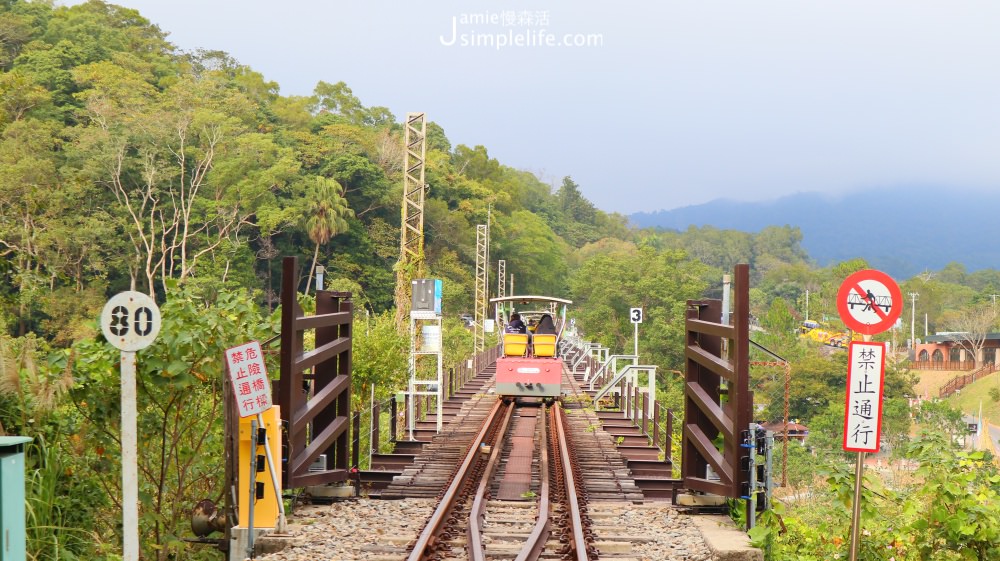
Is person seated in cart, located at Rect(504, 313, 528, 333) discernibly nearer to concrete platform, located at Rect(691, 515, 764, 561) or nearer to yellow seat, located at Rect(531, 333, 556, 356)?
yellow seat, located at Rect(531, 333, 556, 356)

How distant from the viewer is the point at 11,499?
14.4ft

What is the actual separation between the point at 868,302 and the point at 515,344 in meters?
12.8

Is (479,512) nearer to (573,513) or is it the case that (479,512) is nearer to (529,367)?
(573,513)

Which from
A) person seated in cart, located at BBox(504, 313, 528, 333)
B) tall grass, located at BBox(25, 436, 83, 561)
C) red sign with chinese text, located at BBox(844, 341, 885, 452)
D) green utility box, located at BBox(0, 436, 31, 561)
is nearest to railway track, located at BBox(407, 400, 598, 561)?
red sign with chinese text, located at BBox(844, 341, 885, 452)

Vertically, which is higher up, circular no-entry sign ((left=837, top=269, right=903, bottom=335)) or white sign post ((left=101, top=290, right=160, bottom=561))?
circular no-entry sign ((left=837, top=269, right=903, bottom=335))

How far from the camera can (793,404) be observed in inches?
2473

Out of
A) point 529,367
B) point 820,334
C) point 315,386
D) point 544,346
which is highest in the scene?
point 315,386

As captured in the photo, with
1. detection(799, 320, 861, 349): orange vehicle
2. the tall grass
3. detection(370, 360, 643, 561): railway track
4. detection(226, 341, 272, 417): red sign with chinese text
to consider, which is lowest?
detection(799, 320, 861, 349): orange vehicle

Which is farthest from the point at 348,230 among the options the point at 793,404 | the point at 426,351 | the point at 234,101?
the point at 426,351

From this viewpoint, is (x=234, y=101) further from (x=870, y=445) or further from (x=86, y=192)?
(x=870, y=445)

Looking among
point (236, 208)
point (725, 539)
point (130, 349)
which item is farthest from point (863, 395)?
point (236, 208)

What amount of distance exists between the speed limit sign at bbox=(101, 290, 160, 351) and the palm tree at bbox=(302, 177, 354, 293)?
54.2 meters

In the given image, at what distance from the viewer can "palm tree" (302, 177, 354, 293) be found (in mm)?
59406

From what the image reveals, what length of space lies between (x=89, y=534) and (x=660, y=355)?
55.2 meters
